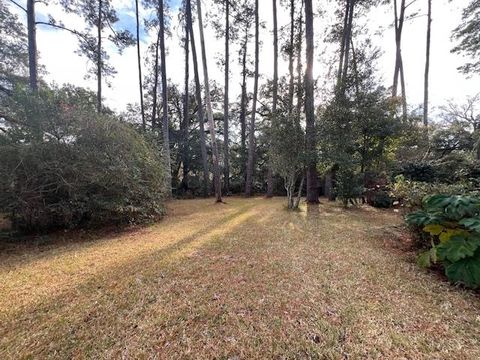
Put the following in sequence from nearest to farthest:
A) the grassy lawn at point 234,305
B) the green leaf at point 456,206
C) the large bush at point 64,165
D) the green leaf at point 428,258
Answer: the grassy lawn at point 234,305, the green leaf at point 456,206, the green leaf at point 428,258, the large bush at point 64,165

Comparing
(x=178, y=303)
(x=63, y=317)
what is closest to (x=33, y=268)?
(x=63, y=317)

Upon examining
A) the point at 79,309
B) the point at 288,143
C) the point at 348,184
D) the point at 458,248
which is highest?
the point at 288,143

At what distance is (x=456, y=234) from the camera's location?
91.0 inches

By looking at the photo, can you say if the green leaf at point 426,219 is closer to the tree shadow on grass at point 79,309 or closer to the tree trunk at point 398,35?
the tree shadow on grass at point 79,309

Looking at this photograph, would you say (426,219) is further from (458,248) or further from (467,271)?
(467,271)

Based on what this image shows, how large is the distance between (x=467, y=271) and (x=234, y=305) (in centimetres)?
215

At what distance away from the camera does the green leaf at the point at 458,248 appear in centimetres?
212

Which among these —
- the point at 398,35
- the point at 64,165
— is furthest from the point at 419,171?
the point at 64,165

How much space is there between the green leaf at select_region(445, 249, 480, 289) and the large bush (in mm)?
5315

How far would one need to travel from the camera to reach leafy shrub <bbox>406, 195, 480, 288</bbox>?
2.13 meters

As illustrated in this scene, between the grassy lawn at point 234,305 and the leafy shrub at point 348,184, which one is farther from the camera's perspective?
the leafy shrub at point 348,184

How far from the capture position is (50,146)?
4.54m

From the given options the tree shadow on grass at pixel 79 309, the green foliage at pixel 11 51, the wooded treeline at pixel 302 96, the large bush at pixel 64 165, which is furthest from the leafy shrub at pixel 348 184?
the green foliage at pixel 11 51

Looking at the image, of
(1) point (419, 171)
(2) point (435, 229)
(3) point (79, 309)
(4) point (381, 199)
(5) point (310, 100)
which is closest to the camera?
(3) point (79, 309)
